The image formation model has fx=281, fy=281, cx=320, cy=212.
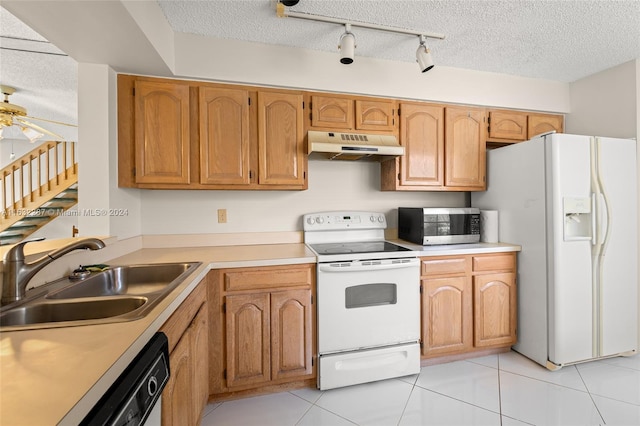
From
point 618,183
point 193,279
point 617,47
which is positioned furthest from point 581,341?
point 193,279

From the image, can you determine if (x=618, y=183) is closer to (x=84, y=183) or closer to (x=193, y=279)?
(x=193, y=279)

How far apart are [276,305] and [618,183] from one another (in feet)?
8.87

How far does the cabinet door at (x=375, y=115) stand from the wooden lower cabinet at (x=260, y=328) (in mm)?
1237

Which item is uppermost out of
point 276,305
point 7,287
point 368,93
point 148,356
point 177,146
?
point 368,93

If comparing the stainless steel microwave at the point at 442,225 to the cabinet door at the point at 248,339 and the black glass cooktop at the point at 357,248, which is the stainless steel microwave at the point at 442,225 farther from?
the cabinet door at the point at 248,339

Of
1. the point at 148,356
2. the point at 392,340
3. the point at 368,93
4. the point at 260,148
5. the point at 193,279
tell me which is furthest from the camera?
the point at 368,93

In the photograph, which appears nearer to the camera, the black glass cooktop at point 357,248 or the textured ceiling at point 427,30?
the textured ceiling at point 427,30

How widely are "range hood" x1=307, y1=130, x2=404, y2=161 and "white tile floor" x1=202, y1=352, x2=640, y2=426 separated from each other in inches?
64.2

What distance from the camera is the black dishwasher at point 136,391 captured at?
1.81ft

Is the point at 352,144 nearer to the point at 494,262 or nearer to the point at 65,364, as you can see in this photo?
the point at 494,262

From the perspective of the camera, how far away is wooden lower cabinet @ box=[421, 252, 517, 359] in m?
2.08

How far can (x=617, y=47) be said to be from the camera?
2.15m

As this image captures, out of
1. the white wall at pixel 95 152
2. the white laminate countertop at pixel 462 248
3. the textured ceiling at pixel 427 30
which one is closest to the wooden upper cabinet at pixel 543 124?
the textured ceiling at pixel 427 30

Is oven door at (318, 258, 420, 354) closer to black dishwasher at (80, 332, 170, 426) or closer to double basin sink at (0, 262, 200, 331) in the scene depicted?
double basin sink at (0, 262, 200, 331)
